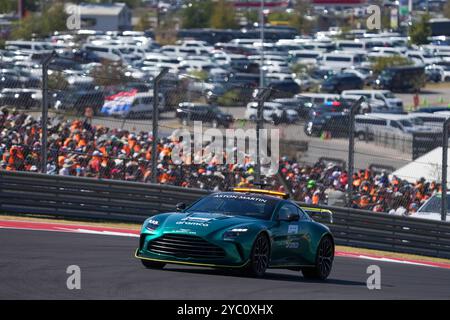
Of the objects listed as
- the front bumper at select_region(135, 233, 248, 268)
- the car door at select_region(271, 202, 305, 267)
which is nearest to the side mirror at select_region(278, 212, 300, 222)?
the car door at select_region(271, 202, 305, 267)

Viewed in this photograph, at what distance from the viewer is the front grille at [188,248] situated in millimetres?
12883

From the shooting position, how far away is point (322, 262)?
575 inches

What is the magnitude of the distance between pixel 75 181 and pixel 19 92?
6.31 feet

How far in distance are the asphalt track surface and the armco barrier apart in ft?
9.82

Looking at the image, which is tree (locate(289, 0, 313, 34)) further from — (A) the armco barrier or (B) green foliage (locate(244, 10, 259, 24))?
(A) the armco barrier

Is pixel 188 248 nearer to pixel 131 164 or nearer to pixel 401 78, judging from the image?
pixel 131 164

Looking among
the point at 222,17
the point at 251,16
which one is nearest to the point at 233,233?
the point at 222,17

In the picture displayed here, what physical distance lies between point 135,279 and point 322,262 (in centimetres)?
336

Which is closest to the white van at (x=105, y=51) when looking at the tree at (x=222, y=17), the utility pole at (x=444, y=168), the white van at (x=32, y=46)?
the white van at (x=32, y=46)

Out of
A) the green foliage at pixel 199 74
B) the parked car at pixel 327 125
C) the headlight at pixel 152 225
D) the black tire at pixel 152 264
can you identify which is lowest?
the black tire at pixel 152 264

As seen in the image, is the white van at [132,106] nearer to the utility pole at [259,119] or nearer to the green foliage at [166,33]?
the utility pole at [259,119]

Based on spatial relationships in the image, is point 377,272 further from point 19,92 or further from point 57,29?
point 57,29

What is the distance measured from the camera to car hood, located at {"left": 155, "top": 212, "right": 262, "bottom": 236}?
12977 mm

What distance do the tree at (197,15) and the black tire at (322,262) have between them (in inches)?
2998
